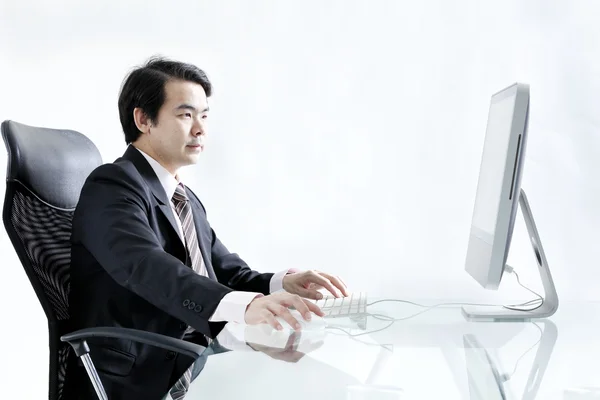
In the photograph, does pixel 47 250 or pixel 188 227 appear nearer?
pixel 47 250

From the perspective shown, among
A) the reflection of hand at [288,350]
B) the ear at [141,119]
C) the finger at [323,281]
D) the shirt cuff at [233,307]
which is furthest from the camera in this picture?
the ear at [141,119]

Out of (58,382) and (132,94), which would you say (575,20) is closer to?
(132,94)

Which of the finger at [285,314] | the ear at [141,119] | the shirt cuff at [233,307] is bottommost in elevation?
the shirt cuff at [233,307]

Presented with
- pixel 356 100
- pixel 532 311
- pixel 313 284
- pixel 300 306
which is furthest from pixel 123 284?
pixel 356 100

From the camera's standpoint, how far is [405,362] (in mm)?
1368

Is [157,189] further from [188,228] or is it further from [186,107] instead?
[186,107]

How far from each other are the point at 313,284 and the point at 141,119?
750 millimetres

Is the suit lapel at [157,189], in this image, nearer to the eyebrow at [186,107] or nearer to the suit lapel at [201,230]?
the suit lapel at [201,230]

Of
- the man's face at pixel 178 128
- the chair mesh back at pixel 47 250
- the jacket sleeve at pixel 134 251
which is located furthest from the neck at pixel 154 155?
the chair mesh back at pixel 47 250

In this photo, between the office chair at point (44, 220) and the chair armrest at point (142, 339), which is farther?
the office chair at point (44, 220)

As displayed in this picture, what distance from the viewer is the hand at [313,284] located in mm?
1943

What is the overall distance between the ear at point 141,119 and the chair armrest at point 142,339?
2.63 feet

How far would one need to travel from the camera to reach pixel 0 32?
12.3 feet

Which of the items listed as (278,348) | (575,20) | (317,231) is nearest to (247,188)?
(317,231)
